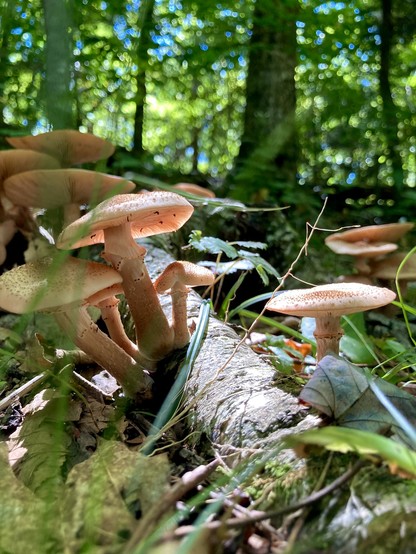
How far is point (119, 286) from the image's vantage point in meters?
1.71

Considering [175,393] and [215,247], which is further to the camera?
[215,247]

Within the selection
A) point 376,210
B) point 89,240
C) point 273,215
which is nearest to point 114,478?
point 89,240

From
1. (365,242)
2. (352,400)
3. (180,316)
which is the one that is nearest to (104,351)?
(180,316)

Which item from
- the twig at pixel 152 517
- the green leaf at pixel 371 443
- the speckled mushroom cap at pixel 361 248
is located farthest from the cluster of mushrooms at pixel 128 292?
the speckled mushroom cap at pixel 361 248

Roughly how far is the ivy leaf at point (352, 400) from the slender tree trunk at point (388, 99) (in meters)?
5.51

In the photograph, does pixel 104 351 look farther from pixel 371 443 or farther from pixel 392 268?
pixel 392 268

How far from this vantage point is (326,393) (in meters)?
1.11

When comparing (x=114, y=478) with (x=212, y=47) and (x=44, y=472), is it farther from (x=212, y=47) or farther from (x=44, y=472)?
(x=212, y=47)

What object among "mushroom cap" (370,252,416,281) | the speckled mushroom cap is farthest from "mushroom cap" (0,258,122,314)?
"mushroom cap" (370,252,416,281)

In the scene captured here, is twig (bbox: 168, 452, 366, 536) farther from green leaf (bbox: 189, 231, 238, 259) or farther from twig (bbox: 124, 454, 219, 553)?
green leaf (bbox: 189, 231, 238, 259)

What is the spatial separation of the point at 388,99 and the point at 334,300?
6.21 metres

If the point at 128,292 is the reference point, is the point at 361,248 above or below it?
below

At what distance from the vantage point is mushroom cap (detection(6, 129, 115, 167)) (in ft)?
10.1

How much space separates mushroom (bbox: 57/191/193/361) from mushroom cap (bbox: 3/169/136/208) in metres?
0.83
